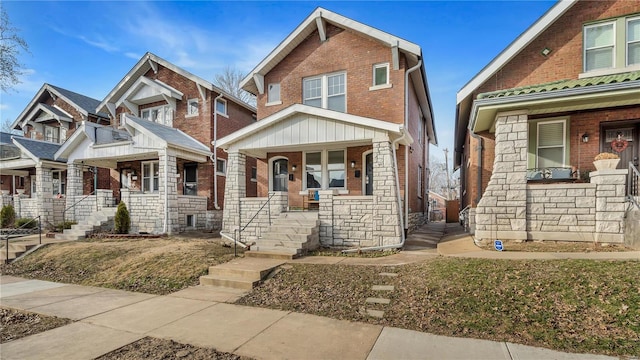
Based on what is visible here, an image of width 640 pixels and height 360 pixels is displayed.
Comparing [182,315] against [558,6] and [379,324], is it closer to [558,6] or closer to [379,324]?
[379,324]

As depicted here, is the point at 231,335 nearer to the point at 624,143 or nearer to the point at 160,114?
the point at 624,143

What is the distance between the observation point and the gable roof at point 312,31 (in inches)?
430

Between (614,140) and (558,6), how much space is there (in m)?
4.35

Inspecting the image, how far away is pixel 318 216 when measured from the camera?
32.9ft

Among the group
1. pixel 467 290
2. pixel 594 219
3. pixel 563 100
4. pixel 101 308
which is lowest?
pixel 101 308

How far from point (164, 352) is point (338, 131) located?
285 inches

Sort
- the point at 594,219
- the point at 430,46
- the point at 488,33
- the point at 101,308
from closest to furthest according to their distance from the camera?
the point at 101,308 → the point at 594,219 → the point at 488,33 → the point at 430,46

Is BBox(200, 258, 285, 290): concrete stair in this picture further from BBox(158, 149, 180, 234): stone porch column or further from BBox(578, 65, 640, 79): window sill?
BBox(578, 65, 640, 79): window sill

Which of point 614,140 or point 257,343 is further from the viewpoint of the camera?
point 614,140

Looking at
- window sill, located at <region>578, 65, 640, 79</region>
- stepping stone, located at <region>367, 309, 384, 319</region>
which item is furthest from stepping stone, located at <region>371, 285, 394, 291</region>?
window sill, located at <region>578, 65, 640, 79</region>

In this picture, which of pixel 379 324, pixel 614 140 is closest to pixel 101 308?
pixel 379 324

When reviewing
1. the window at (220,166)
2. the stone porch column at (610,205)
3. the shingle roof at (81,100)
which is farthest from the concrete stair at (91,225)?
the stone porch column at (610,205)

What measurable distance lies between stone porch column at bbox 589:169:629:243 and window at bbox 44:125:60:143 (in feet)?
93.5

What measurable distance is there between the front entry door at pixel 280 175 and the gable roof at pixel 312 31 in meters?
3.79
